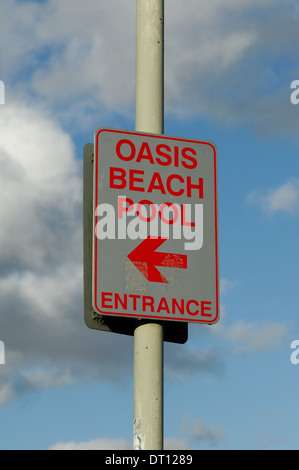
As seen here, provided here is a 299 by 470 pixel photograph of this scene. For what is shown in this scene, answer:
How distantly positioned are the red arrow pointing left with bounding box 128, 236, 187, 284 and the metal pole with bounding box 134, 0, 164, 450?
39cm

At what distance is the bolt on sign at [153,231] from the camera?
6395mm

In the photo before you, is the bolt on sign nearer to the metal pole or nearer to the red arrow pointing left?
the red arrow pointing left

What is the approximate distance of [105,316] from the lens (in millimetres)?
6445

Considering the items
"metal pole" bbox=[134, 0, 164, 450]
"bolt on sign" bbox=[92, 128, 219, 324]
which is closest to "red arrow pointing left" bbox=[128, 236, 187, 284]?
"bolt on sign" bbox=[92, 128, 219, 324]

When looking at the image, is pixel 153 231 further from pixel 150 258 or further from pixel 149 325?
pixel 149 325

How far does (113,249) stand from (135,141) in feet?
3.07

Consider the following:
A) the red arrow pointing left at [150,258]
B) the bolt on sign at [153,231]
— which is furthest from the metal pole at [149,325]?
the red arrow pointing left at [150,258]

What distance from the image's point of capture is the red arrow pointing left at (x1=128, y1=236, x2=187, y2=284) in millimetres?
6441

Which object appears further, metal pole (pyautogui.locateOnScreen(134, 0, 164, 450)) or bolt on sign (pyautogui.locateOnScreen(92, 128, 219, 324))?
bolt on sign (pyautogui.locateOnScreen(92, 128, 219, 324))

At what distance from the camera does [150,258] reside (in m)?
6.47

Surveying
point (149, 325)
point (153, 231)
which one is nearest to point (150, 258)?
point (153, 231)
